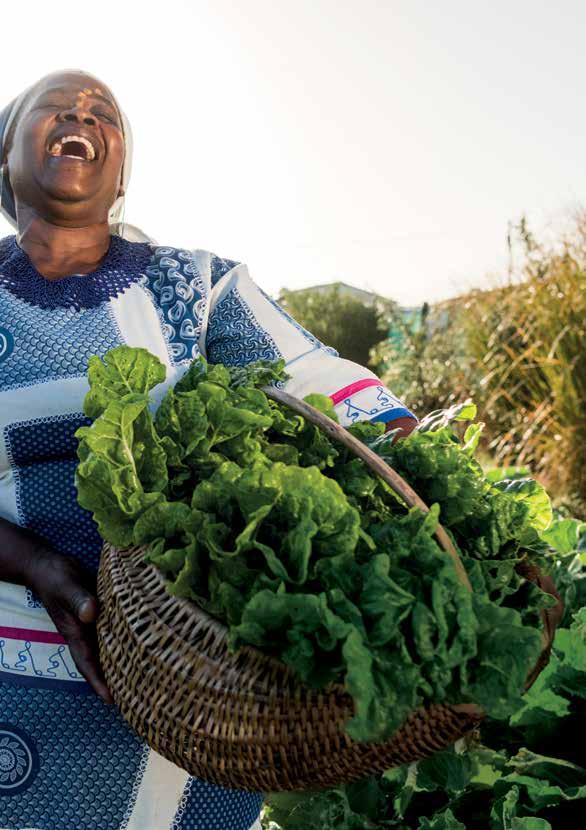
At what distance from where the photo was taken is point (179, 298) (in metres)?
1.94

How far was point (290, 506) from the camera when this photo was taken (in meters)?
1.28

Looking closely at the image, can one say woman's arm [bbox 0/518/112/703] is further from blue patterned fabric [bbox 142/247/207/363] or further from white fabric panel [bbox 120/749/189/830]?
blue patterned fabric [bbox 142/247/207/363]

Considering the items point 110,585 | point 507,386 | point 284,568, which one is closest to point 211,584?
point 284,568

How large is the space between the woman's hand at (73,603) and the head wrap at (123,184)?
0.90 metres

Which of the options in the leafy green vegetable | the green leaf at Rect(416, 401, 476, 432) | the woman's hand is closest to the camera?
the leafy green vegetable

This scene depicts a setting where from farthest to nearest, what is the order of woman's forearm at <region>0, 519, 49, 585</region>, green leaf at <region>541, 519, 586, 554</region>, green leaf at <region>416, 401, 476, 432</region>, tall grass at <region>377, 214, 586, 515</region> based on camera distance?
tall grass at <region>377, 214, 586, 515</region> → green leaf at <region>541, 519, 586, 554</region> → green leaf at <region>416, 401, 476, 432</region> → woman's forearm at <region>0, 519, 49, 585</region>

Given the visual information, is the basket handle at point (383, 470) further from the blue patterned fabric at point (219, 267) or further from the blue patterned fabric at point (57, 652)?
the blue patterned fabric at point (219, 267)

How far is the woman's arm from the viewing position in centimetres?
151

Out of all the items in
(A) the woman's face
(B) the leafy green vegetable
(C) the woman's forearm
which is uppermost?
(A) the woman's face

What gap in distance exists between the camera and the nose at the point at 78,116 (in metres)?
1.94

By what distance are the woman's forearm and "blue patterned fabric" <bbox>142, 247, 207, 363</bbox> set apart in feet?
1.47

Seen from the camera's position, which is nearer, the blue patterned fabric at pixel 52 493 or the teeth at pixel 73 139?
the blue patterned fabric at pixel 52 493

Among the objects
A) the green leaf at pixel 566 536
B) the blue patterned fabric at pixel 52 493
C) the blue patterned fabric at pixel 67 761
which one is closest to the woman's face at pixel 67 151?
the blue patterned fabric at pixel 52 493

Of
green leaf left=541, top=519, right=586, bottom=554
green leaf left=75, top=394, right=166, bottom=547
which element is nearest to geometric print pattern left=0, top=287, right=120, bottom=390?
green leaf left=75, top=394, right=166, bottom=547
